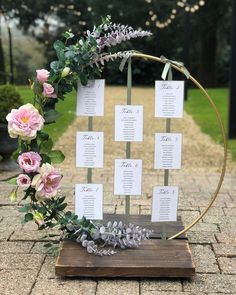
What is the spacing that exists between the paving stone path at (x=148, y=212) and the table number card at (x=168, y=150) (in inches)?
27.3

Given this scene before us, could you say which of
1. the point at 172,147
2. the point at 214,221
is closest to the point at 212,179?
the point at 214,221

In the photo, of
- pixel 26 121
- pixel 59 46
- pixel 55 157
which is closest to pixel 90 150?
pixel 55 157

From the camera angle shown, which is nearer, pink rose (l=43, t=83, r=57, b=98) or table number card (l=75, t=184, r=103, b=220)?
pink rose (l=43, t=83, r=57, b=98)

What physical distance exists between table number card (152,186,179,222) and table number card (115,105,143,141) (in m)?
0.39

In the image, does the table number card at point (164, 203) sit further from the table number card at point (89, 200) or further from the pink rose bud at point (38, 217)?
the pink rose bud at point (38, 217)

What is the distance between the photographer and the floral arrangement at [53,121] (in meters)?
3.26

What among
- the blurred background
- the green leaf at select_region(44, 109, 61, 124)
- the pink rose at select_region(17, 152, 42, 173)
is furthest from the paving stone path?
the blurred background

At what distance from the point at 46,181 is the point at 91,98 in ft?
1.96

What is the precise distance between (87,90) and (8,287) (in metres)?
1.29

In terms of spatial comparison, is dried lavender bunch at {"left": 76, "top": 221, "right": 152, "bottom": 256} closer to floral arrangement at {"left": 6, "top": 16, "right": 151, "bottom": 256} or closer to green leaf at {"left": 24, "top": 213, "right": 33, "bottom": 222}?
floral arrangement at {"left": 6, "top": 16, "right": 151, "bottom": 256}

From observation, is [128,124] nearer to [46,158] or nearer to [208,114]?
[46,158]

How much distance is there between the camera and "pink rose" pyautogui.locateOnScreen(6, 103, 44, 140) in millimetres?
3219

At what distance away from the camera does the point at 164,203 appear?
11.5ft

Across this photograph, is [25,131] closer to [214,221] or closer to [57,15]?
[214,221]
